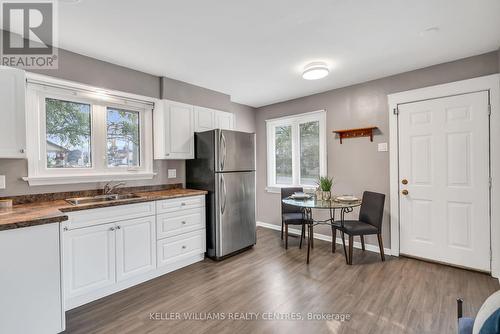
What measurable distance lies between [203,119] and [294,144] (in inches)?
70.0

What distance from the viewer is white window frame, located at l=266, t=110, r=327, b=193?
3.91m

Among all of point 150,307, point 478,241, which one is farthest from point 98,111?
point 478,241

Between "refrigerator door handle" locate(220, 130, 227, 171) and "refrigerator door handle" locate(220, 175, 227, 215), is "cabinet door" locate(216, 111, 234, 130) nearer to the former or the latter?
"refrigerator door handle" locate(220, 130, 227, 171)

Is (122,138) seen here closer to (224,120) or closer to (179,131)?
(179,131)

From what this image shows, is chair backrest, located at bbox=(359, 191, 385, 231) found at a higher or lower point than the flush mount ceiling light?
lower

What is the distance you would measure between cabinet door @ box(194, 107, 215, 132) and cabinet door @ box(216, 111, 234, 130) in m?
0.10

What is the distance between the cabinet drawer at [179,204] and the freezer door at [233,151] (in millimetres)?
480

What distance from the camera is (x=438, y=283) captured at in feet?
7.98

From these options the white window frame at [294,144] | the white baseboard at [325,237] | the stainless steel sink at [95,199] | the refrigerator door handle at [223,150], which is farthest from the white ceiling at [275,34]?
the white baseboard at [325,237]

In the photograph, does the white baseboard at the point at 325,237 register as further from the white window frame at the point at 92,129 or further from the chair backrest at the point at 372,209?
the white window frame at the point at 92,129

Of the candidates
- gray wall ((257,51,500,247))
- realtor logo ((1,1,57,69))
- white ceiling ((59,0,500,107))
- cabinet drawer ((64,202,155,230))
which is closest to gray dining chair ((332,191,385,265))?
gray wall ((257,51,500,247))

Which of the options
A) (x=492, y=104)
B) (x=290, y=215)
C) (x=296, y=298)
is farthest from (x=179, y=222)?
(x=492, y=104)

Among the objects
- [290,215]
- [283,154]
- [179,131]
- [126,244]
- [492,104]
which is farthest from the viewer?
[283,154]

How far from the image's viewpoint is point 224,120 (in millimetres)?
3855
